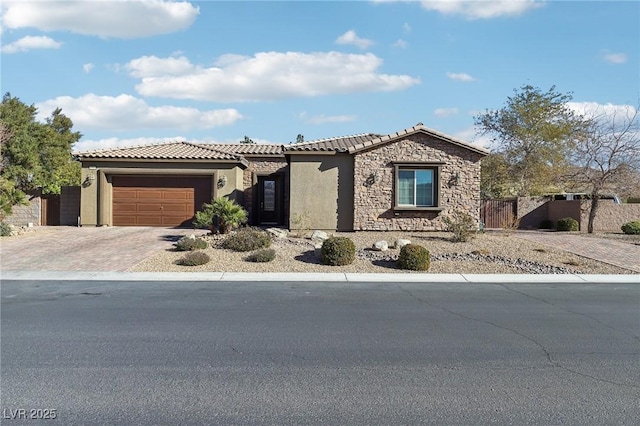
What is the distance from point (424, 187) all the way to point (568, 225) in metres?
9.67

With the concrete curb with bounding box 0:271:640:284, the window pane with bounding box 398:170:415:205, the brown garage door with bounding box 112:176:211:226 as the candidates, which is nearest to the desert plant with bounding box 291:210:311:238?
the window pane with bounding box 398:170:415:205

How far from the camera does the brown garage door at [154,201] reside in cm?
2444

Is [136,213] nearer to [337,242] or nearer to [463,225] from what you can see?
[337,242]

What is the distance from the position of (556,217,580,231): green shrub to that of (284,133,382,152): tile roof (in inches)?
422

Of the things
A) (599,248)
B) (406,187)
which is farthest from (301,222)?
(599,248)

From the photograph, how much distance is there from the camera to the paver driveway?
15406 millimetres

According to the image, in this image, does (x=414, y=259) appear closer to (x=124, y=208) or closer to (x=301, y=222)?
(x=301, y=222)

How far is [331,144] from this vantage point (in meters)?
23.1

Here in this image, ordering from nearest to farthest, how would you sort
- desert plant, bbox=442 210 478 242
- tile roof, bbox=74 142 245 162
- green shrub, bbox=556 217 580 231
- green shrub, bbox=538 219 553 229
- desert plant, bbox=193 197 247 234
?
desert plant, bbox=442 210 478 242
desert plant, bbox=193 197 247 234
tile roof, bbox=74 142 245 162
green shrub, bbox=556 217 580 231
green shrub, bbox=538 219 553 229

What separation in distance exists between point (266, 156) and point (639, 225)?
17933mm

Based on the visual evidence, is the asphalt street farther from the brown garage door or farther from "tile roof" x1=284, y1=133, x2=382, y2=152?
the brown garage door

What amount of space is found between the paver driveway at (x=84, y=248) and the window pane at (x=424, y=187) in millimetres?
9820

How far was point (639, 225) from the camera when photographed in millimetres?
Result: 24562

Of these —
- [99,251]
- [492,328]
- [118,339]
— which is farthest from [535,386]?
[99,251]
